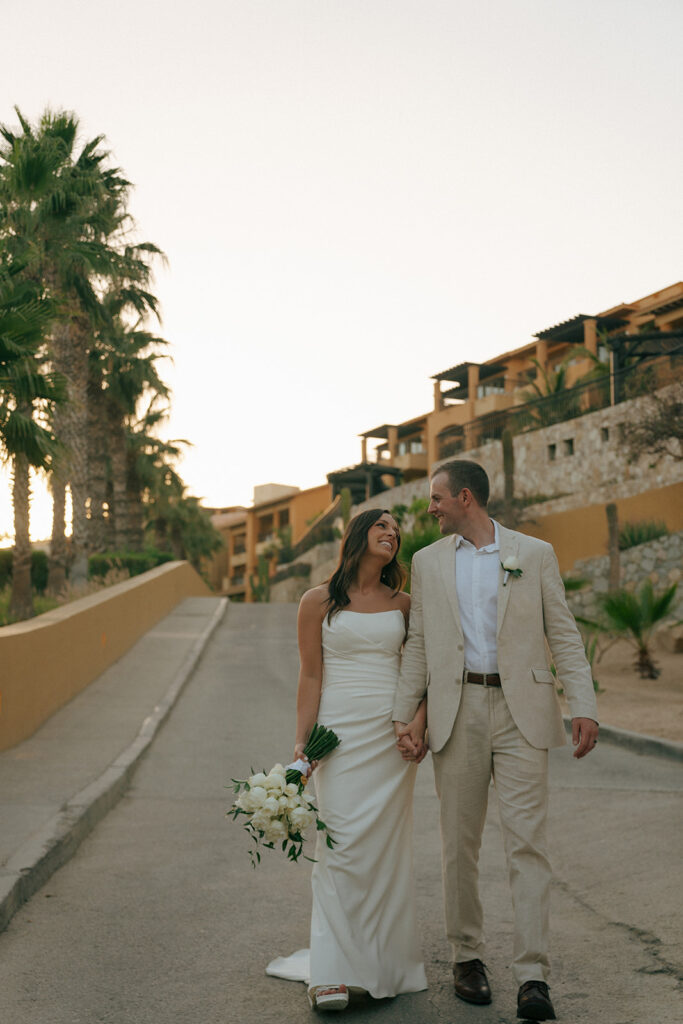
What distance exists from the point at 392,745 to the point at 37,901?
260 cm

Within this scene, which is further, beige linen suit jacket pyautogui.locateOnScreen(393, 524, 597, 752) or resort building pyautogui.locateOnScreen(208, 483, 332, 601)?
resort building pyautogui.locateOnScreen(208, 483, 332, 601)

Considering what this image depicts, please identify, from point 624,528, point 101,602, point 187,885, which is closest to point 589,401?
point 624,528

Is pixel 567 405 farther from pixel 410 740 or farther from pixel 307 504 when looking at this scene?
pixel 307 504

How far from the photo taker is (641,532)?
2438 cm

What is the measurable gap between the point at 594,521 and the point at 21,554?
14.0 m

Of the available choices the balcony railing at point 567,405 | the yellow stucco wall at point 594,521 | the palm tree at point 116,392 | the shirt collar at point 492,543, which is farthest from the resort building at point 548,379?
the shirt collar at point 492,543

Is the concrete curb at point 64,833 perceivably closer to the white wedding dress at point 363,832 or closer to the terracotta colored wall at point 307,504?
the white wedding dress at point 363,832

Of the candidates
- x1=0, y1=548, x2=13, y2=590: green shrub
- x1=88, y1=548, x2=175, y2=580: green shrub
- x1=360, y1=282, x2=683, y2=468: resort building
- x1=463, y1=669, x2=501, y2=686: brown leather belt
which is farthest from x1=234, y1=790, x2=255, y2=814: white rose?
x1=0, y1=548, x2=13, y2=590: green shrub

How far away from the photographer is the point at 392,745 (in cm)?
443

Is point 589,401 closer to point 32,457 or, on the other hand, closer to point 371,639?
point 32,457

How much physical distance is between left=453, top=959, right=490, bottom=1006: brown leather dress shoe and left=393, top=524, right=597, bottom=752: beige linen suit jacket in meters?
0.88

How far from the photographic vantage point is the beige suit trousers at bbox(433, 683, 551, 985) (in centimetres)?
409

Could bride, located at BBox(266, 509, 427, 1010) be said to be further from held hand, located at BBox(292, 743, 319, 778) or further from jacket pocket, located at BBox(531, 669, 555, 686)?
jacket pocket, located at BBox(531, 669, 555, 686)

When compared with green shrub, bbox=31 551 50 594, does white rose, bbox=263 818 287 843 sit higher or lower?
lower
